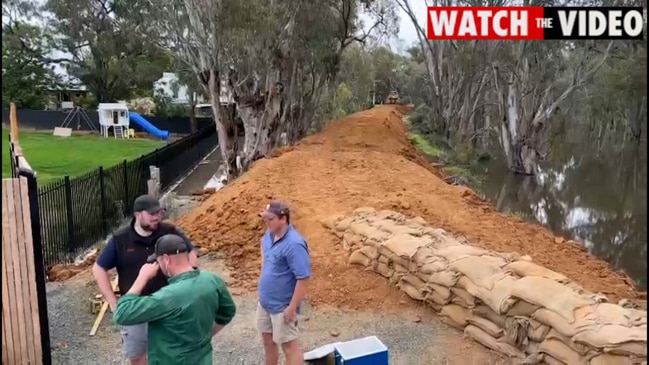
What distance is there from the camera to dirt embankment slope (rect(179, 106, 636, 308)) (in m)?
8.14

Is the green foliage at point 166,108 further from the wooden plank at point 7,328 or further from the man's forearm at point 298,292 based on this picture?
the man's forearm at point 298,292

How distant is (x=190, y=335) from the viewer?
10.7 ft

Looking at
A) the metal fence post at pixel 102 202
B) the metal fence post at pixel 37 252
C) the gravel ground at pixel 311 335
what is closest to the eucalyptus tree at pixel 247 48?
the metal fence post at pixel 102 202

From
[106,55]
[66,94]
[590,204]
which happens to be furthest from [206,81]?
[66,94]

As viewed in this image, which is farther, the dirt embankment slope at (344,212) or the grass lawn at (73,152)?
the grass lawn at (73,152)

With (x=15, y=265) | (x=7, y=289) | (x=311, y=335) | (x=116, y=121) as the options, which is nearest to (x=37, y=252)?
(x=15, y=265)

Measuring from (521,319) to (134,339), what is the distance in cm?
330

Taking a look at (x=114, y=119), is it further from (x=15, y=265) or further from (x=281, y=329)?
(x=281, y=329)

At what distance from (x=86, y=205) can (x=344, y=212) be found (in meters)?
4.64

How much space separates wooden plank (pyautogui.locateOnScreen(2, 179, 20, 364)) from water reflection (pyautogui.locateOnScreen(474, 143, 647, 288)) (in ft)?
31.3

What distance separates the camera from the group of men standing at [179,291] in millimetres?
3168

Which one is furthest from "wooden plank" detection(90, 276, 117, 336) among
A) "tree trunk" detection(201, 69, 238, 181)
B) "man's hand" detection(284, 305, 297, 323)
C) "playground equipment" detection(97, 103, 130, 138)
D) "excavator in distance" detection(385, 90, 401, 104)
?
"excavator in distance" detection(385, 90, 401, 104)

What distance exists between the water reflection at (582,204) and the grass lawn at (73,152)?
14416 millimetres

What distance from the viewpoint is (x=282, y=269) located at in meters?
4.61
